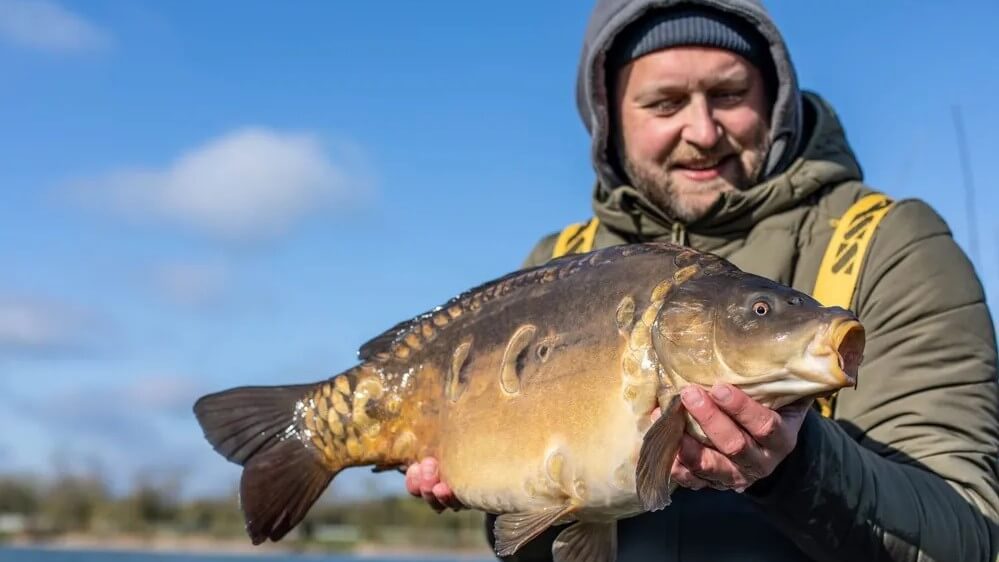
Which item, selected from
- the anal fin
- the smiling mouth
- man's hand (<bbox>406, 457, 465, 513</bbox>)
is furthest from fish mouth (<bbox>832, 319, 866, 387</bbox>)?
the smiling mouth

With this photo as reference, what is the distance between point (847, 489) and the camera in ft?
9.14

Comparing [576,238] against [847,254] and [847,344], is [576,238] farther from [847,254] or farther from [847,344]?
[847,344]

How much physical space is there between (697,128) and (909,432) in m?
1.21

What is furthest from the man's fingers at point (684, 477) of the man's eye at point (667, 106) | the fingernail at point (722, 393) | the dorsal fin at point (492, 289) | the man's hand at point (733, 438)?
the man's eye at point (667, 106)

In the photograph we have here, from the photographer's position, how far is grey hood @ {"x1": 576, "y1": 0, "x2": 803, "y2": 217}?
3939 millimetres

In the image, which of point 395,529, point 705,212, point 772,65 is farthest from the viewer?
point 395,529

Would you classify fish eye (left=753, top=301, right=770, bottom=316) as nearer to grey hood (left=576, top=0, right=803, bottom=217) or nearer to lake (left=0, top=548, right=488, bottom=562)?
grey hood (left=576, top=0, right=803, bottom=217)

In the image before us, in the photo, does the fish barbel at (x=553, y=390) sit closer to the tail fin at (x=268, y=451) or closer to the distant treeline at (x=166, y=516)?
the tail fin at (x=268, y=451)

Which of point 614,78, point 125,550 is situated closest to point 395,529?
point 125,550

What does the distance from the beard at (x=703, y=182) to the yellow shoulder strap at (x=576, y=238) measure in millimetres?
365

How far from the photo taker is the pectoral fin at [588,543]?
299 centimetres

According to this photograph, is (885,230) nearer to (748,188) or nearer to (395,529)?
(748,188)

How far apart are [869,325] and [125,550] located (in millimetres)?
52082

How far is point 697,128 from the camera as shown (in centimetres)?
384
